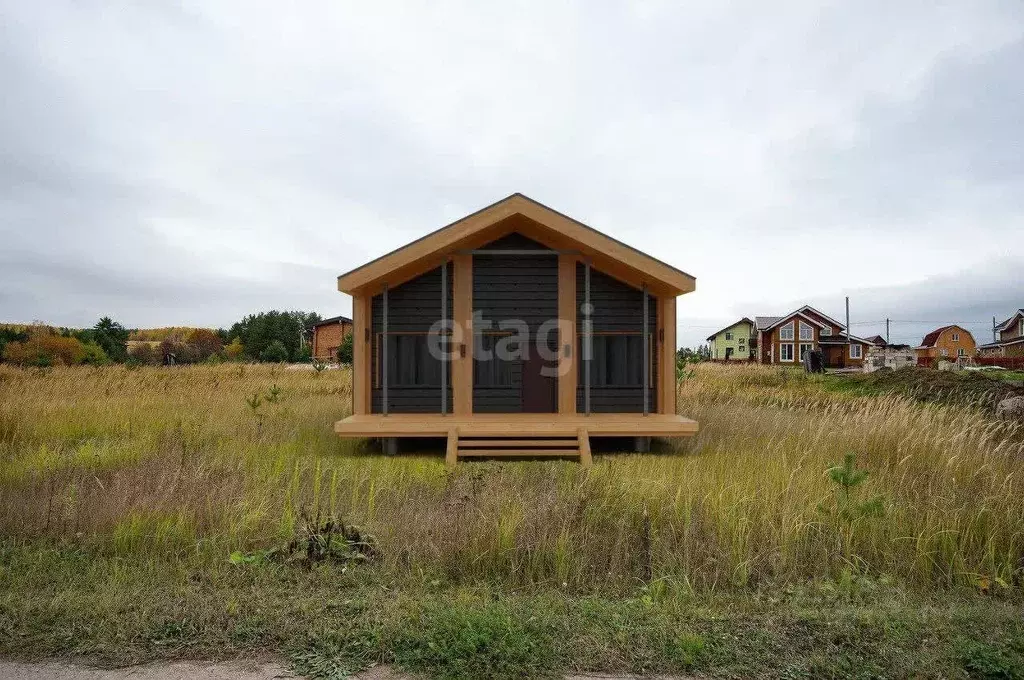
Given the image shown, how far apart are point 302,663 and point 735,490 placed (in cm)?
429

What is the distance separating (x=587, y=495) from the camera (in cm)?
587

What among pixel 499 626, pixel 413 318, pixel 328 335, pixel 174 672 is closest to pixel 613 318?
pixel 413 318

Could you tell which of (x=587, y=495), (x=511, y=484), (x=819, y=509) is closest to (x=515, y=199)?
(x=511, y=484)

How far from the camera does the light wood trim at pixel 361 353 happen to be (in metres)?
10.9

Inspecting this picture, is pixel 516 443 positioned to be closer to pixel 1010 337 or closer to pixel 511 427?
pixel 511 427

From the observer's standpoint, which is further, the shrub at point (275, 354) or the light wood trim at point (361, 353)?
the shrub at point (275, 354)

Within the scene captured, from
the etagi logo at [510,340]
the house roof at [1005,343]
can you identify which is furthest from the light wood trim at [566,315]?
the house roof at [1005,343]

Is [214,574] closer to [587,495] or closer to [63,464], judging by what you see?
[587,495]

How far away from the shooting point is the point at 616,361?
37.2 feet

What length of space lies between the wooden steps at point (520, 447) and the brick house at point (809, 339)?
5018cm

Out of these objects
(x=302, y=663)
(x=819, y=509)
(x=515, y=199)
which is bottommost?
(x=302, y=663)

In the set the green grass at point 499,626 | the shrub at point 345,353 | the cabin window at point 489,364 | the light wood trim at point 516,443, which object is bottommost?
the green grass at point 499,626

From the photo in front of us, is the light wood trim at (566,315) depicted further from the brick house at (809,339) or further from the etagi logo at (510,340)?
the brick house at (809,339)

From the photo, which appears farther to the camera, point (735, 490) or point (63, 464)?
point (63, 464)
